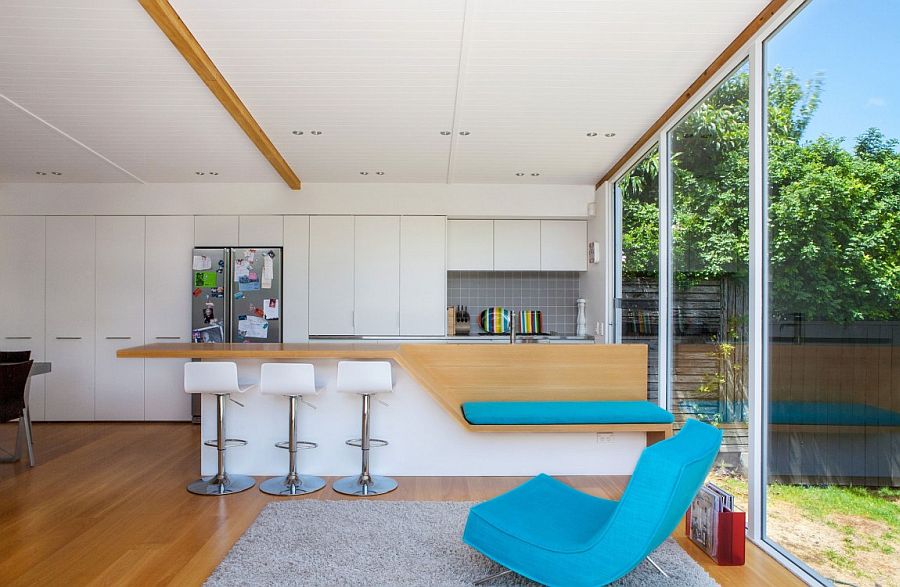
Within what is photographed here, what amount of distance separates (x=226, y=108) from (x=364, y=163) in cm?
181

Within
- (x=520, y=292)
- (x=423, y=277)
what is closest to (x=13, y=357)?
(x=423, y=277)

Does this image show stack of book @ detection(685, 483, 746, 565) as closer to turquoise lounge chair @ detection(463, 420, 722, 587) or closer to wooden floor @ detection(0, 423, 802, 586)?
→ wooden floor @ detection(0, 423, 802, 586)

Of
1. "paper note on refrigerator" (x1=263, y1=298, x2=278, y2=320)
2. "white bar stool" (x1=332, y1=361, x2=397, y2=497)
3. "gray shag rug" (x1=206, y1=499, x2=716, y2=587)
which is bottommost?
"gray shag rug" (x1=206, y1=499, x2=716, y2=587)

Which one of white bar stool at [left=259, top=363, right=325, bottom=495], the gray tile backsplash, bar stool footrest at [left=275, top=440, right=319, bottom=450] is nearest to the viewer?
white bar stool at [left=259, top=363, right=325, bottom=495]

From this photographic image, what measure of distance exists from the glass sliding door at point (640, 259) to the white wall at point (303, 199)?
3.05 feet

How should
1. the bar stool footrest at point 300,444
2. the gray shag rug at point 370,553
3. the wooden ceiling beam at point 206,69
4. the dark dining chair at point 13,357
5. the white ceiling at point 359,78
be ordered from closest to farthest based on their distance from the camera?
the gray shag rug at point 370,553
the wooden ceiling beam at point 206,69
the white ceiling at point 359,78
the bar stool footrest at point 300,444
the dark dining chair at point 13,357

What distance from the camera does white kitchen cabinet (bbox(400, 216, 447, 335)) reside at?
648 centimetres

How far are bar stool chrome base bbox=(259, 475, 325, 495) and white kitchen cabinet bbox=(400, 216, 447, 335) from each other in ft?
8.13

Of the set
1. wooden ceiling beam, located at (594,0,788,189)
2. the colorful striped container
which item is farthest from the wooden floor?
the colorful striped container

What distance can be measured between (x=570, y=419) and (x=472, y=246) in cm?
314

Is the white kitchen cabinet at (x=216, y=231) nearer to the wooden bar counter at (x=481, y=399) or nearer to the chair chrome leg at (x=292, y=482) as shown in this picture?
the wooden bar counter at (x=481, y=399)

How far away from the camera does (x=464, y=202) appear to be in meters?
6.57

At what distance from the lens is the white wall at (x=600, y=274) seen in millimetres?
5992

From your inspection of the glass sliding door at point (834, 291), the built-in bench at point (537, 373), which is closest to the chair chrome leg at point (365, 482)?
the built-in bench at point (537, 373)
